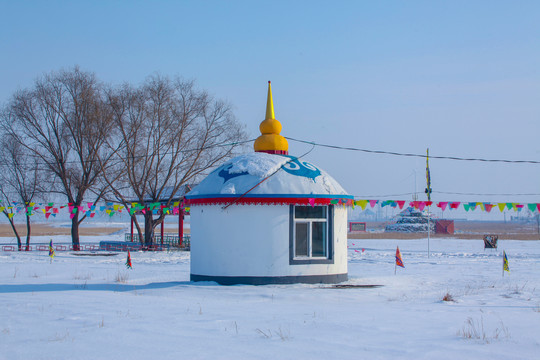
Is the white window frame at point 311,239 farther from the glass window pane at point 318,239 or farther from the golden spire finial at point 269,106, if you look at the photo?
the golden spire finial at point 269,106

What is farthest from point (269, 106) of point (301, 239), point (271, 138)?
point (301, 239)

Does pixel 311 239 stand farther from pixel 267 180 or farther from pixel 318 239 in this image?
pixel 267 180

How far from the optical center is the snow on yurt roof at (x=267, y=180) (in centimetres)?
1570

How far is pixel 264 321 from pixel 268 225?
5.97m

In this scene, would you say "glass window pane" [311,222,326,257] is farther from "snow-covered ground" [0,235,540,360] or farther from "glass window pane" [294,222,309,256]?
"snow-covered ground" [0,235,540,360]

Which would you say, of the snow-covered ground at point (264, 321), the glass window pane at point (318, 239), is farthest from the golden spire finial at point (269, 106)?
the snow-covered ground at point (264, 321)

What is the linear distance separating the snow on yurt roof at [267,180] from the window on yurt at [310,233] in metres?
0.55

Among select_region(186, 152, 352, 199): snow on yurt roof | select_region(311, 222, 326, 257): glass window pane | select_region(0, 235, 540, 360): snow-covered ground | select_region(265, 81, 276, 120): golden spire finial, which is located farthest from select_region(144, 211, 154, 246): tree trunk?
select_region(311, 222, 326, 257): glass window pane

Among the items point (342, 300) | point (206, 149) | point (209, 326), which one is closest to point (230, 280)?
point (342, 300)

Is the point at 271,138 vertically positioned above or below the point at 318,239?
above

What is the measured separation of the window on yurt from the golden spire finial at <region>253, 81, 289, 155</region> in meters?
2.75

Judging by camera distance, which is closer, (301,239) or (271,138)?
(301,239)

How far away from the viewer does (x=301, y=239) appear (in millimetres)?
16141

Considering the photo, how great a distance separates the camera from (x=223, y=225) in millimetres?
15867
